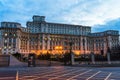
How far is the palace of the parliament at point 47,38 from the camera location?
389ft

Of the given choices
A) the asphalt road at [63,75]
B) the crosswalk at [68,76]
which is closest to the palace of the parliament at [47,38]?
the asphalt road at [63,75]

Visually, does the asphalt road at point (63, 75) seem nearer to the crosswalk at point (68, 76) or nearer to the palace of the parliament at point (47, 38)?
the crosswalk at point (68, 76)

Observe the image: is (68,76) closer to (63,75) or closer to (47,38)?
(63,75)

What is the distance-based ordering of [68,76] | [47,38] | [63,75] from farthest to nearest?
[47,38], [63,75], [68,76]

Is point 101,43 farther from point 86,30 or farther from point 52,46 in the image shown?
point 52,46

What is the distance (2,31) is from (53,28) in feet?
135

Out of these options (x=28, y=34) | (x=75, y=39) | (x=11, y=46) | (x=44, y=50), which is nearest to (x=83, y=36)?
(x=75, y=39)

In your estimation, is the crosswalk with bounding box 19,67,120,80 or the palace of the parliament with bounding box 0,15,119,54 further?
the palace of the parliament with bounding box 0,15,119,54

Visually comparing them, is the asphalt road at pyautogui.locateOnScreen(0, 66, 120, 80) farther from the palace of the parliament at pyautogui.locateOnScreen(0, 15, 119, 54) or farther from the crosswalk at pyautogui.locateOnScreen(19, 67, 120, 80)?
the palace of the parliament at pyautogui.locateOnScreen(0, 15, 119, 54)

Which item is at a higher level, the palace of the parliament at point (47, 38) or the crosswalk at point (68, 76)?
the palace of the parliament at point (47, 38)

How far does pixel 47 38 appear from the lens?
13800 cm

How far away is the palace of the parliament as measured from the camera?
11856cm

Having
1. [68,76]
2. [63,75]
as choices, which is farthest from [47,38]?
[68,76]


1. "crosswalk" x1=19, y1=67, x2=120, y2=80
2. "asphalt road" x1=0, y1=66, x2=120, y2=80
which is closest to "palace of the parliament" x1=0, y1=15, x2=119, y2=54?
"asphalt road" x1=0, y1=66, x2=120, y2=80
